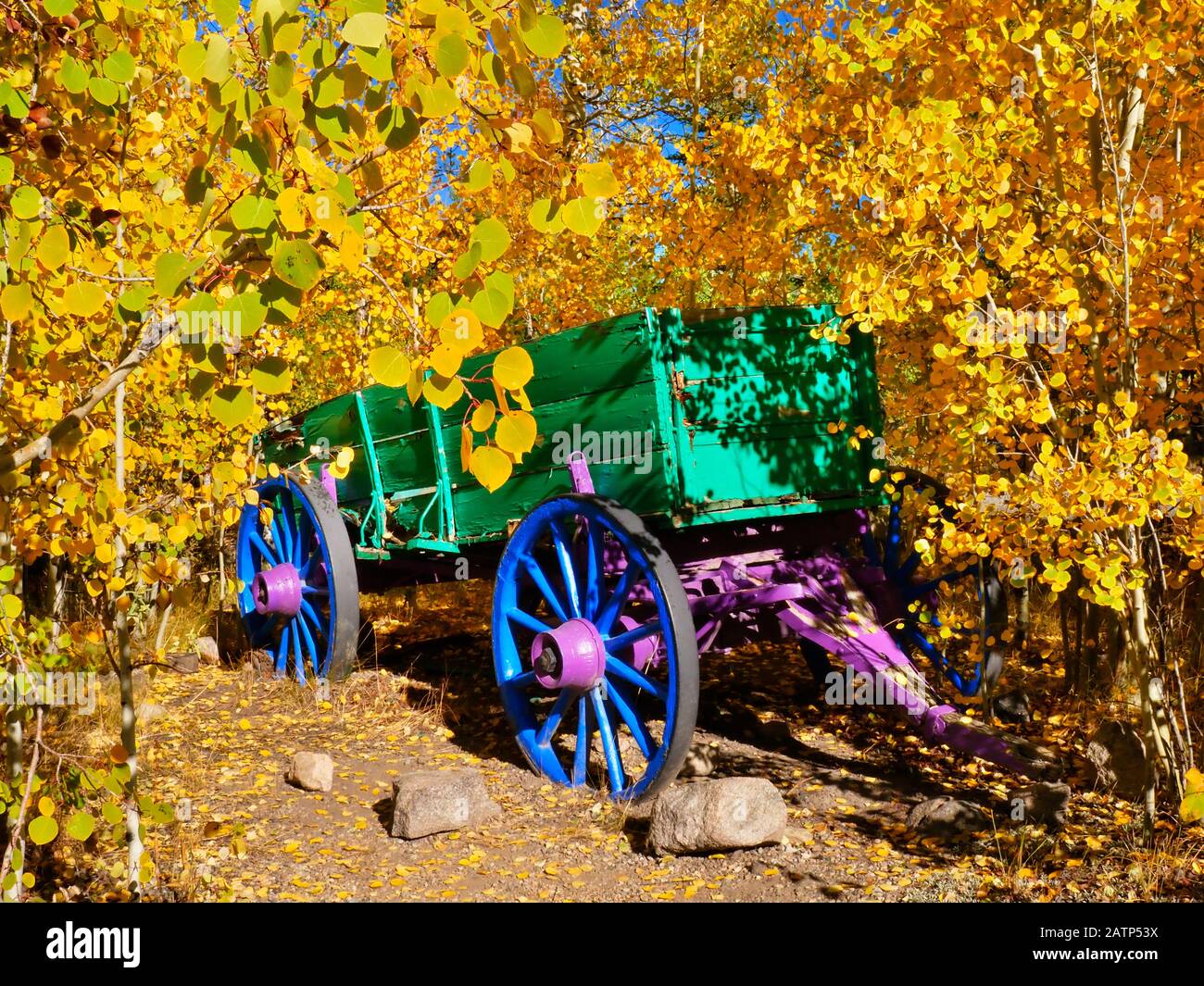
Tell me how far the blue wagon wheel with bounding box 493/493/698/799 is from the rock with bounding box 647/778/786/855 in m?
0.25

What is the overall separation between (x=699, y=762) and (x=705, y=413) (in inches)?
63.9

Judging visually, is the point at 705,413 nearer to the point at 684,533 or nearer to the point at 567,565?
the point at 684,533

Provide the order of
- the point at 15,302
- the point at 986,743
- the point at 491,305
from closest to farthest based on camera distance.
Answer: the point at 491,305 → the point at 15,302 → the point at 986,743

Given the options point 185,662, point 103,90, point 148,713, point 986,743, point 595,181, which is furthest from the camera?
point 185,662

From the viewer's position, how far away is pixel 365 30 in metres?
1.24

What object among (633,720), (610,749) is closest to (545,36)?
(633,720)

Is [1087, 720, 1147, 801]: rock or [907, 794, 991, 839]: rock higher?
[1087, 720, 1147, 801]: rock

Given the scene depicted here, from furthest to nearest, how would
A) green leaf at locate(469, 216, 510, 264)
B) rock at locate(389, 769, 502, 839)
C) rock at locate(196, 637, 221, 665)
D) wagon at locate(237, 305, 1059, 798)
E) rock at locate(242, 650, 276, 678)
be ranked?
rock at locate(196, 637, 221, 665) < rock at locate(242, 650, 276, 678) < wagon at locate(237, 305, 1059, 798) < rock at locate(389, 769, 502, 839) < green leaf at locate(469, 216, 510, 264)

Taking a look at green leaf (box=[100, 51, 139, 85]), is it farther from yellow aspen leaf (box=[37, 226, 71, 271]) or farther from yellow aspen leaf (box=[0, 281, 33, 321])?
yellow aspen leaf (box=[0, 281, 33, 321])


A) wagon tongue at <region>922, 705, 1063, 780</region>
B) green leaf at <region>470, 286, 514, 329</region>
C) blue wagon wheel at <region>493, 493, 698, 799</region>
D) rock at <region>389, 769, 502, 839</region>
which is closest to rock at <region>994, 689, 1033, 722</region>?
wagon tongue at <region>922, 705, 1063, 780</region>

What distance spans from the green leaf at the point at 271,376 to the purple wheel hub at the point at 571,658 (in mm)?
2855

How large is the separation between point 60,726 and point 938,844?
147 inches

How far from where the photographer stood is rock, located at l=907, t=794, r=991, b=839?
12.5 ft

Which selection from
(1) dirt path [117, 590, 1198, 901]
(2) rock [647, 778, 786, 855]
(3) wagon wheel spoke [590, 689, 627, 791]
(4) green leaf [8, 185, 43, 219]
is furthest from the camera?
(3) wagon wheel spoke [590, 689, 627, 791]
